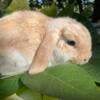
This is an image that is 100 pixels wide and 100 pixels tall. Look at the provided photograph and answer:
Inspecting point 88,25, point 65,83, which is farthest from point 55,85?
point 88,25

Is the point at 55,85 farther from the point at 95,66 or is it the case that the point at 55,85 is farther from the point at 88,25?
the point at 88,25

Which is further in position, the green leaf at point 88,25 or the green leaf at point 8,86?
the green leaf at point 88,25

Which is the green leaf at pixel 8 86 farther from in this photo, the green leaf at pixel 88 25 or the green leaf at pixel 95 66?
the green leaf at pixel 88 25

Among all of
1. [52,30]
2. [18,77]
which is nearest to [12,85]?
[18,77]

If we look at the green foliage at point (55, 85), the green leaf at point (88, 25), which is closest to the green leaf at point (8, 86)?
the green foliage at point (55, 85)

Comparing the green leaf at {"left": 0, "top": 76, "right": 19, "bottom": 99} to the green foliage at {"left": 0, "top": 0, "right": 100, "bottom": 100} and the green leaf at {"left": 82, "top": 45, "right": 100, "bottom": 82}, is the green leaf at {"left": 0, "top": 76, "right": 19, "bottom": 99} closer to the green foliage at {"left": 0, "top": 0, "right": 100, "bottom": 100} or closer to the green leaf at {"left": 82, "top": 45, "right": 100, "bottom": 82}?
the green foliage at {"left": 0, "top": 0, "right": 100, "bottom": 100}

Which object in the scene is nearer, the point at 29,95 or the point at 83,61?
the point at 29,95

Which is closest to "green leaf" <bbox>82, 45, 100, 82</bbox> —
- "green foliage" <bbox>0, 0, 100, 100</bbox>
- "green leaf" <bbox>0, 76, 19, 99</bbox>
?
"green foliage" <bbox>0, 0, 100, 100</bbox>
